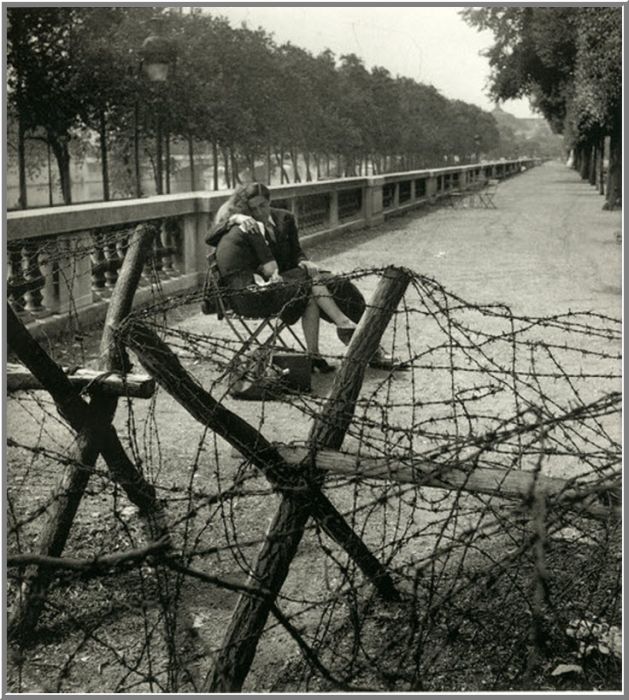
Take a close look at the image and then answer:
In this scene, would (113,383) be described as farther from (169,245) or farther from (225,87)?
(225,87)

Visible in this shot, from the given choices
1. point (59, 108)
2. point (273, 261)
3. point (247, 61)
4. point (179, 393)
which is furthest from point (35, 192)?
point (179, 393)

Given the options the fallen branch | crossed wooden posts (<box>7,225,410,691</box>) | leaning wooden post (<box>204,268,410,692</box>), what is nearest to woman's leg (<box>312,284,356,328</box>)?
crossed wooden posts (<box>7,225,410,691</box>)

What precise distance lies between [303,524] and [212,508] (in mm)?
2166

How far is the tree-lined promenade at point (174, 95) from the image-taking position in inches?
824

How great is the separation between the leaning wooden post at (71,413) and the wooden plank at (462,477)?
96 cm

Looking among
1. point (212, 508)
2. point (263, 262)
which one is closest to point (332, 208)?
point (263, 262)

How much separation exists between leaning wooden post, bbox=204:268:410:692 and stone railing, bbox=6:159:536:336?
1382mm

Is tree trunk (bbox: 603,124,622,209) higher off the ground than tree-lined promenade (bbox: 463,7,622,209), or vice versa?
tree-lined promenade (bbox: 463,7,622,209)

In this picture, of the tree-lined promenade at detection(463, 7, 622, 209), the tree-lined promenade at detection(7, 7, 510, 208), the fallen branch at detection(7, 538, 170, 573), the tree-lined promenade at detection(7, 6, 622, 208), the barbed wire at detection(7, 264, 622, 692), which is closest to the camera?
the fallen branch at detection(7, 538, 170, 573)

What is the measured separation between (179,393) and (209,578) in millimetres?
1135

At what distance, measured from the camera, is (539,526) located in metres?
1.92

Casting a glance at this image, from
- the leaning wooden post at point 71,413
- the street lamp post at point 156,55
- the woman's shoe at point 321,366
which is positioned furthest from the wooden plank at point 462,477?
the street lamp post at point 156,55

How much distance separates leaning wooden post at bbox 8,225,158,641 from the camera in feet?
10.8

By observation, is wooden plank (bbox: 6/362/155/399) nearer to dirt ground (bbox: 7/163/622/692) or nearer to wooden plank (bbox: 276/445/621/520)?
dirt ground (bbox: 7/163/622/692)
